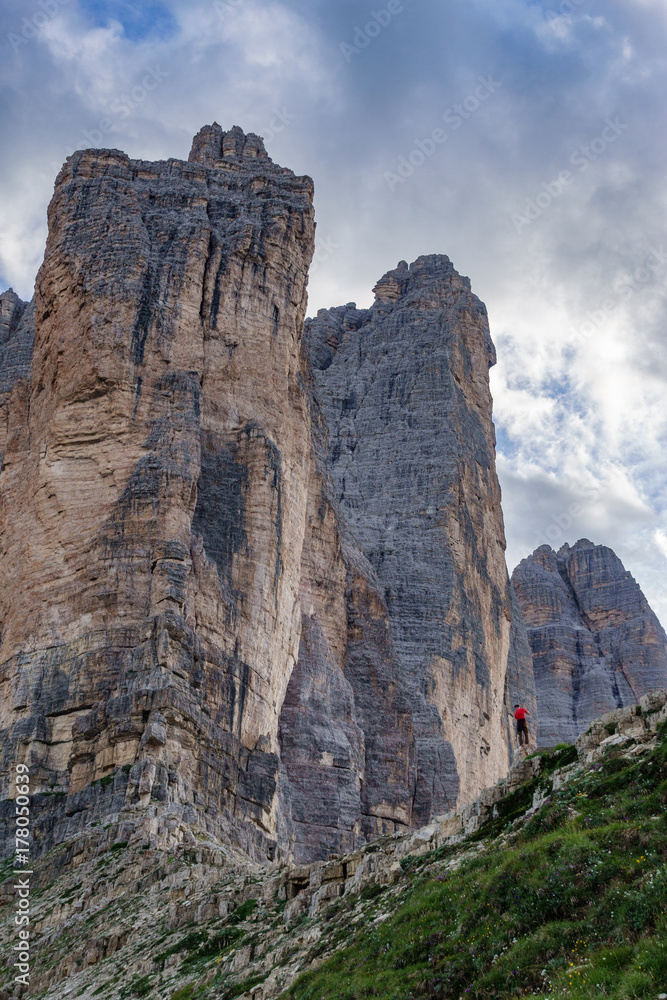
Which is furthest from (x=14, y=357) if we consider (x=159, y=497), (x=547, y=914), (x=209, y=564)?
(x=547, y=914)

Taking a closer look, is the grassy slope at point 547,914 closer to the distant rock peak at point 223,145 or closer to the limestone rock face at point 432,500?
the limestone rock face at point 432,500

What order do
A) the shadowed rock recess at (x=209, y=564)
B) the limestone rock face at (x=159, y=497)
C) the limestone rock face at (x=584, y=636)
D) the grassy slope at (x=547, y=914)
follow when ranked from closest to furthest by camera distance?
the grassy slope at (x=547, y=914) → the limestone rock face at (x=159, y=497) → the shadowed rock recess at (x=209, y=564) → the limestone rock face at (x=584, y=636)

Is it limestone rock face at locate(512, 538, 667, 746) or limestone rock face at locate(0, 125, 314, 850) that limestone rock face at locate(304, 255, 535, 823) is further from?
limestone rock face at locate(512, 538, 667, 746)

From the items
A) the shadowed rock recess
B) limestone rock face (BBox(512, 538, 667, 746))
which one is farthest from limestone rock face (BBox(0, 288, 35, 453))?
limestone rock face (BBox(512, 538, 667, 746))

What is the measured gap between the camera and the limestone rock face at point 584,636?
13575 cm

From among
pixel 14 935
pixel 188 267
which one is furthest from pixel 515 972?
pixel 188 267

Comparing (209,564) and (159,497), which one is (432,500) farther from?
(159,497)

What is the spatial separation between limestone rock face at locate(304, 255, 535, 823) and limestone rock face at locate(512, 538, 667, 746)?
22145 mm

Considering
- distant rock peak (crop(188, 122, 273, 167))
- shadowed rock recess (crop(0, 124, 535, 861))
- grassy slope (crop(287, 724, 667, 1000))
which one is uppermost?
distant rock peak (crop(188, 122, 273, 167))

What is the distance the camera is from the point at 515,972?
15.5 m

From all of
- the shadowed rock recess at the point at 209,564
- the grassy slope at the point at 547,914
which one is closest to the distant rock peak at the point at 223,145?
the shadowed rock recess at the point at 209,564

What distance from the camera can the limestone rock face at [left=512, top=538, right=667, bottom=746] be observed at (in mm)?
135750

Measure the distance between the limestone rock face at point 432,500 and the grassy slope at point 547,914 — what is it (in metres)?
60.6

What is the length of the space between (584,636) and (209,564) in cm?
9592
